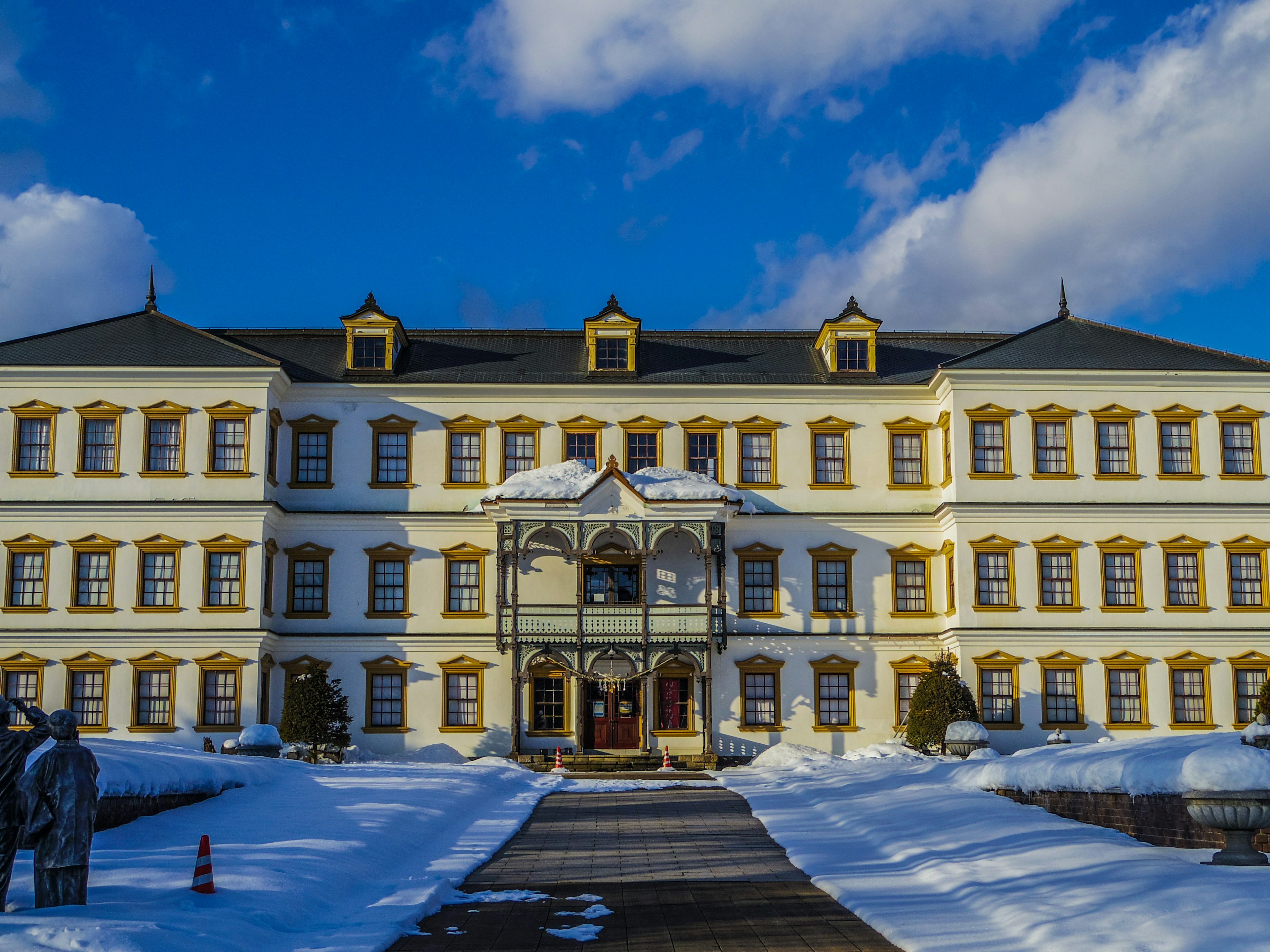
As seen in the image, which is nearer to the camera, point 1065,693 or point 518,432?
point 1065,693

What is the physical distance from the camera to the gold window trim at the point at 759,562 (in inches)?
1414

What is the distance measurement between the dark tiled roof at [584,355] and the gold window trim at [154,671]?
8597 mm

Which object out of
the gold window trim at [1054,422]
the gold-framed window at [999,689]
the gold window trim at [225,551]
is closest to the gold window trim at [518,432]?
the gold window trim at [225,551]

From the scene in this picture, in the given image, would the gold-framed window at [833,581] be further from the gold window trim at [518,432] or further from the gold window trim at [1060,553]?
the gold window trim at [518,432]

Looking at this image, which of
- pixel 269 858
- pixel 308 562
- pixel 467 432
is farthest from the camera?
pixel 467 432

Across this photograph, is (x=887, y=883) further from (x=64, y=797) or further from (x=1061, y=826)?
(x=64, y=797)

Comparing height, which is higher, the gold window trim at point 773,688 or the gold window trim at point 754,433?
the gold window trim at point 754,433

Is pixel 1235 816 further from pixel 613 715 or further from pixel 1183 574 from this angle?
pixel 1183 574

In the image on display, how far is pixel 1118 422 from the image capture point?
36.3 meters

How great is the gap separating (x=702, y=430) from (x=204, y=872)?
87.5 feet

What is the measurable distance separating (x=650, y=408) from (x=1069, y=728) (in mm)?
14495

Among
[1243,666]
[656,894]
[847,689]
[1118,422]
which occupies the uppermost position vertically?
[1118,422]

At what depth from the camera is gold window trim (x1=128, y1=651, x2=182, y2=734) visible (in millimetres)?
34062

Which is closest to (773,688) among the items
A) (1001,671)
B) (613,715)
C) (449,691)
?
(613,715)
